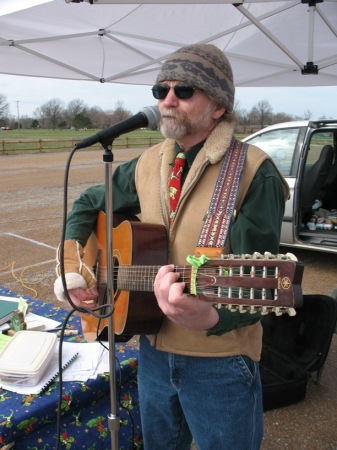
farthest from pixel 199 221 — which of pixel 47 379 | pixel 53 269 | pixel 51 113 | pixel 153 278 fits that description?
pixel 51 113

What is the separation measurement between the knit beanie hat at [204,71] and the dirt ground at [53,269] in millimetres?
428

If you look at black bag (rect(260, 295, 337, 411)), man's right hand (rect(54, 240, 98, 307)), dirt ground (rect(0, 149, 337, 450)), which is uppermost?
man's right hand (rect(54, 240, 98, 307))

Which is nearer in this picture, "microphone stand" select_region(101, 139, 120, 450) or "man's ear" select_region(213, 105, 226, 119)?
"microphone stand" select_region(101, 139, 120, 450)

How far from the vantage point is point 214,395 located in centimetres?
155

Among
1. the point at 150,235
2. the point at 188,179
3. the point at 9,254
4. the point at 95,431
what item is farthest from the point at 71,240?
the point at 9,254

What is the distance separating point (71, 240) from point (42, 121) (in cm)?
7357

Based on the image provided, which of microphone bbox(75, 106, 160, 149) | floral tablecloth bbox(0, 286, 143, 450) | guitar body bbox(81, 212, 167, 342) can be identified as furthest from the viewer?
floral tablecloth bbox(0, 286, 143, 450)

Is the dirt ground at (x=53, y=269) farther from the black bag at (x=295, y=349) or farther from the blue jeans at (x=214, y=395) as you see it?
the blue jeans at (x=214, y=395)

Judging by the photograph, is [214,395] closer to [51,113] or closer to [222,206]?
[222,206]

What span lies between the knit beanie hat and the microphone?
22cm

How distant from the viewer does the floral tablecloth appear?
177 cm

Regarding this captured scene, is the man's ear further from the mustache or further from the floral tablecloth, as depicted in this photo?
the floral tablecloth

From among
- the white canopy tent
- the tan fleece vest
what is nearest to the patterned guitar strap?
the tan fleece vest

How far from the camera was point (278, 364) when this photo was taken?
2.96m
